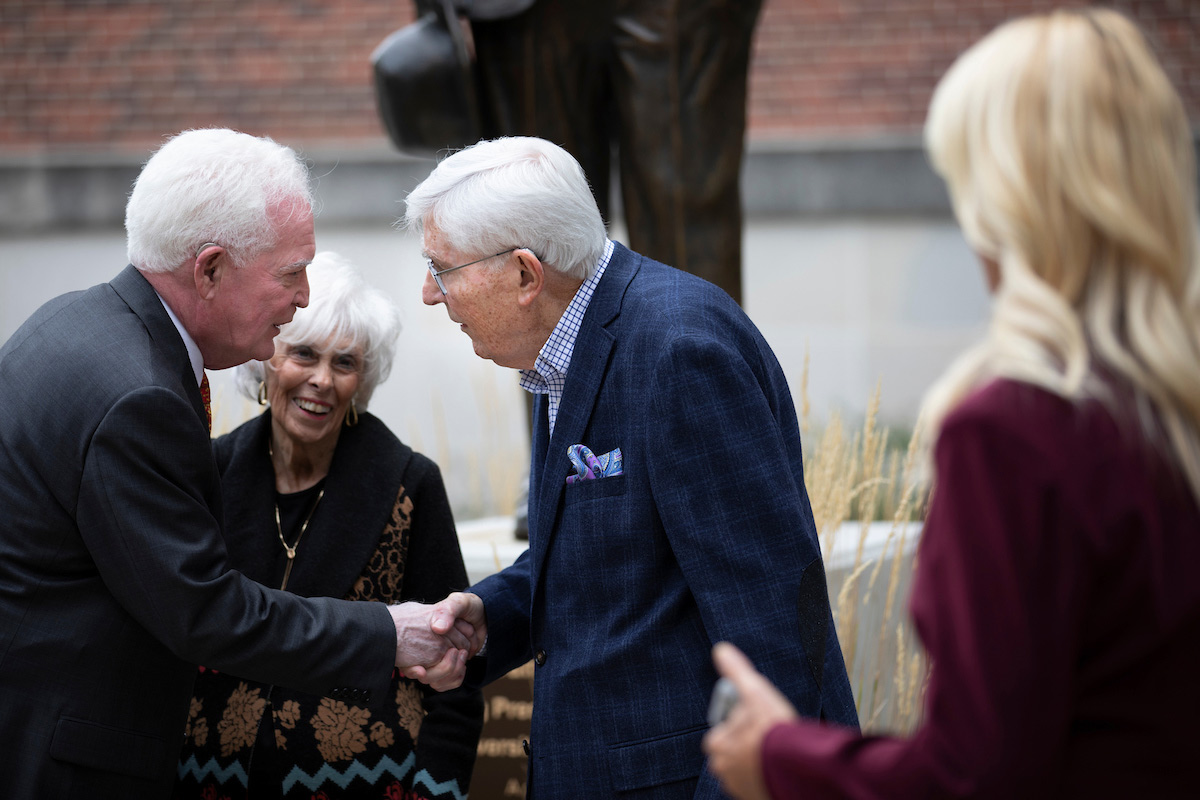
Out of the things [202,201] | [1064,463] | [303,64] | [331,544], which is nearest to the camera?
[1064,463]

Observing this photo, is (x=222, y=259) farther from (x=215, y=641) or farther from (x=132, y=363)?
(x=215, y=641)

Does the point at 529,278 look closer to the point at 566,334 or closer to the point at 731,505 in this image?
the point at 566,334

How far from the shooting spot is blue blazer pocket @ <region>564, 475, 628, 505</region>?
1955 millimetres

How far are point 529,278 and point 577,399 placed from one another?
25 cm

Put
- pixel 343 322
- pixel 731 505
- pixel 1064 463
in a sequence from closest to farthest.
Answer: pixel 1064 463 → pixel 731 505 → pixel 343 322

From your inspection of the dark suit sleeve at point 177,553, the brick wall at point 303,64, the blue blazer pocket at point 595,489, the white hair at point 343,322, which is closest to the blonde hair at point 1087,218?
the blue blazer pocket at point 595,489

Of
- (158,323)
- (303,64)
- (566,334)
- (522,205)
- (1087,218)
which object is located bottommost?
(303,64)

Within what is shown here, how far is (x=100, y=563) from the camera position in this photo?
190 cm

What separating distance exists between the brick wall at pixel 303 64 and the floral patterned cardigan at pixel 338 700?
20.0 feet

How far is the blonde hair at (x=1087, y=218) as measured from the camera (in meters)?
1.12

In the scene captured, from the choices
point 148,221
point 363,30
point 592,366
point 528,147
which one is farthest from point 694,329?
point 363,30

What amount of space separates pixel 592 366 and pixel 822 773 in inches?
38.0

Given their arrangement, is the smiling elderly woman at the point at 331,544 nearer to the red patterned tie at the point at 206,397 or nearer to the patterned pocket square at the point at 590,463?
the red patterned tie at the point at 206,397

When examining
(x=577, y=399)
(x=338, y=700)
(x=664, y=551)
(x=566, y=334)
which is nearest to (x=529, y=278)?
(x=566, y=334)
